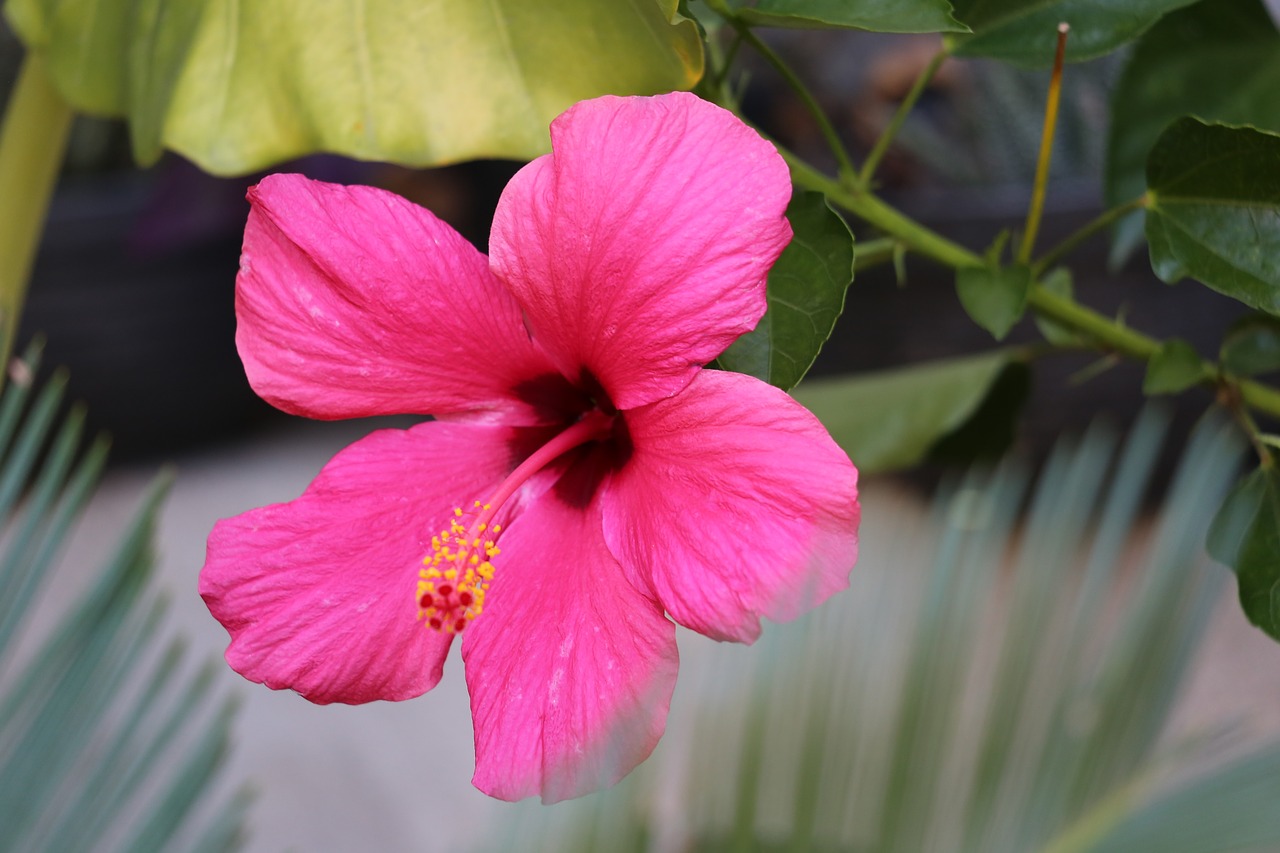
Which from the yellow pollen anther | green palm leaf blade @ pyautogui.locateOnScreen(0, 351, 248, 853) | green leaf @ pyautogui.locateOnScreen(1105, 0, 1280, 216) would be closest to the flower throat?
the yellow pollen anther

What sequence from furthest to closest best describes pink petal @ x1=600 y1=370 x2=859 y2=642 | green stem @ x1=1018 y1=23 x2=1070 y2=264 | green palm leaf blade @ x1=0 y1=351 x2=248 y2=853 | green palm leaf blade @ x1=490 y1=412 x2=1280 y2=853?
green palm leaf blade @ x1=490 y1=412 x2=1280 y2=853 < green palm leaf blade @ x1=0 y1=351 x2=248 y2=853 < green stem @ x1=1018 y1=23 x2=1070 y2=264 < pink petal @ x1=600 y1=370 x2=859 y2=642

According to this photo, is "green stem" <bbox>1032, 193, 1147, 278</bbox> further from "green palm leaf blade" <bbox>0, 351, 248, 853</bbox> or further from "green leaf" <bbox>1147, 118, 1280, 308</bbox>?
"green palm leaf blade" <bbox>0, 351, 248, 853</bbox>

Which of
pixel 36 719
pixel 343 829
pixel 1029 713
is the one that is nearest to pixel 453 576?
pixel 36 719

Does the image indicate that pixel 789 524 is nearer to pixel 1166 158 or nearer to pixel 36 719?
pixel 1166 158

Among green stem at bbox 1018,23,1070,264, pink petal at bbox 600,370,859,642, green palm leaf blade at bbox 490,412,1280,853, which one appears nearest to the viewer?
pink petal at bbox 600,370,859,642

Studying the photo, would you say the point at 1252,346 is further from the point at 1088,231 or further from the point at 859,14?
the point at 859,14

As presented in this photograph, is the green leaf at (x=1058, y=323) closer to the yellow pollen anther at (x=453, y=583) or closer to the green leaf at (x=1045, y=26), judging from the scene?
the green leaf at (x=1045, y=26)

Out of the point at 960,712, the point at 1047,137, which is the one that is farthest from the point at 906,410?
the point at 1047,137
